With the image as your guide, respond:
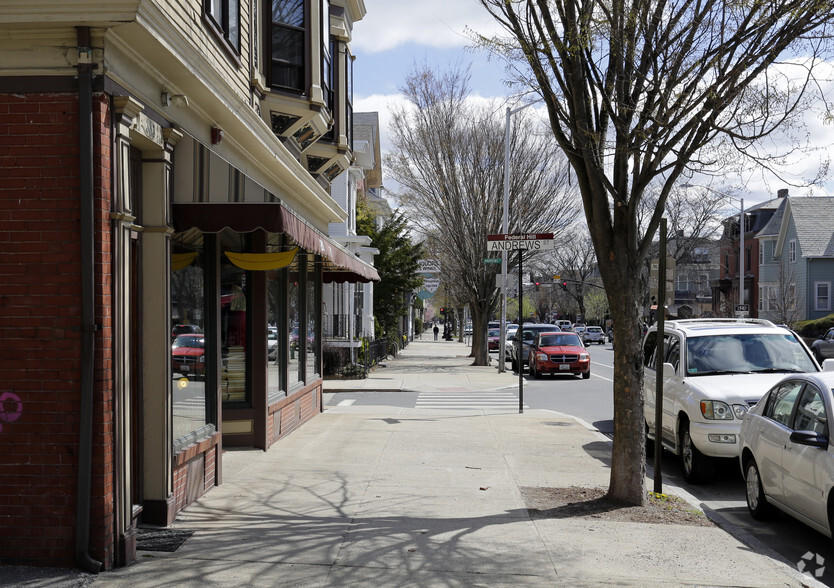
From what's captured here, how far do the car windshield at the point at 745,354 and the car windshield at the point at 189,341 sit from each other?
246 inches

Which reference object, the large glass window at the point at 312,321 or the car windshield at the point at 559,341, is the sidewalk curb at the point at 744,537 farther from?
the car windshield at the point at 559,341

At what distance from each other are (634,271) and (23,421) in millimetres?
5552

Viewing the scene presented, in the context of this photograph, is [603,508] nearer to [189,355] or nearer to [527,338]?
[189,355]

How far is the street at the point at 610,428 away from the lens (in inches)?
282

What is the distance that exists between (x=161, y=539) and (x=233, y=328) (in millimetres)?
4476

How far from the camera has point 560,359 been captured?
2692cm

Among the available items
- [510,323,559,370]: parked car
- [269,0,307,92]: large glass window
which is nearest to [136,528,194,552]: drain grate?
[269,0,307,92]: large glass window

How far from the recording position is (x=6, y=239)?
17.9ft

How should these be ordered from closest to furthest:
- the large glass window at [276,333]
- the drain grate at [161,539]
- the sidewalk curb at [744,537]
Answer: the sidewalk curb at [744,537]
the drain grate at [161,539]
the large glass window at [276,333]

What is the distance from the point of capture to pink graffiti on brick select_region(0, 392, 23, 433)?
548cm

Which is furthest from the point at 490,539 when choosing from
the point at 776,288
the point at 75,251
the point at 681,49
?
the point at 776,288

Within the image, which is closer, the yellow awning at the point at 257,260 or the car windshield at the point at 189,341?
the car windshield at the point at 189,341

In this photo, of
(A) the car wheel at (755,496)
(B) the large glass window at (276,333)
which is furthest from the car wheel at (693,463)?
(B) the large glass window at (276,333)

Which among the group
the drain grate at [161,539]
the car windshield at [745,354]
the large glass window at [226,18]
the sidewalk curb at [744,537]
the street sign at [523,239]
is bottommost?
the sidewalk curb at [744,537]
